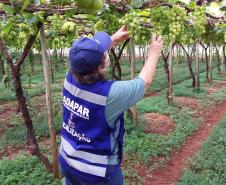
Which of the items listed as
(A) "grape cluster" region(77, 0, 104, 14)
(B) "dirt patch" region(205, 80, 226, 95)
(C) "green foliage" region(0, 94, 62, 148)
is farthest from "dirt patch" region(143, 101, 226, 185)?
(A) "grape cluster" region(77, 0, 104, 14)

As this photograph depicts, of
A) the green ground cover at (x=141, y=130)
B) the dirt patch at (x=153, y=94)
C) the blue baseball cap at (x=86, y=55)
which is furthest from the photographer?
the dirt patch at (x=153, y=94)

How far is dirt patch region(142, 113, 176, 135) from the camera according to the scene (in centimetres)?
723

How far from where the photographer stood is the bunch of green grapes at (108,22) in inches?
160

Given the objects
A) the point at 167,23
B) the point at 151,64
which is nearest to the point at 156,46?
the point at 151,64

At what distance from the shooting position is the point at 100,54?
84.2 inches

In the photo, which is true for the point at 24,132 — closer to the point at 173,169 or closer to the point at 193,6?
the point at 173,169

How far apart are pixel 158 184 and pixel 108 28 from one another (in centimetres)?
234

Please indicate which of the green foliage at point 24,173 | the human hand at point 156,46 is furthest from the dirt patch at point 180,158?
the human hand at point 156,46

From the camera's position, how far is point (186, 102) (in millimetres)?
9922

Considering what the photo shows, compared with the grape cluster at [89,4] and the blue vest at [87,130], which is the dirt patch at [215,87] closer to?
the blue vest at [87,130]

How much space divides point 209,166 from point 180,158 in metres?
0.86

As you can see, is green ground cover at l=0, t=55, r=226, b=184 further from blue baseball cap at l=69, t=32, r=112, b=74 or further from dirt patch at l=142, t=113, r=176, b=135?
blue baseball cap at l=69, t=32, r=112, b=74

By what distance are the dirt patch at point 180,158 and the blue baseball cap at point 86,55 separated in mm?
3235

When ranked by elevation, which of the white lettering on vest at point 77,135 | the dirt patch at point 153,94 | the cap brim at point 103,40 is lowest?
the dirt patch at point 153,94
